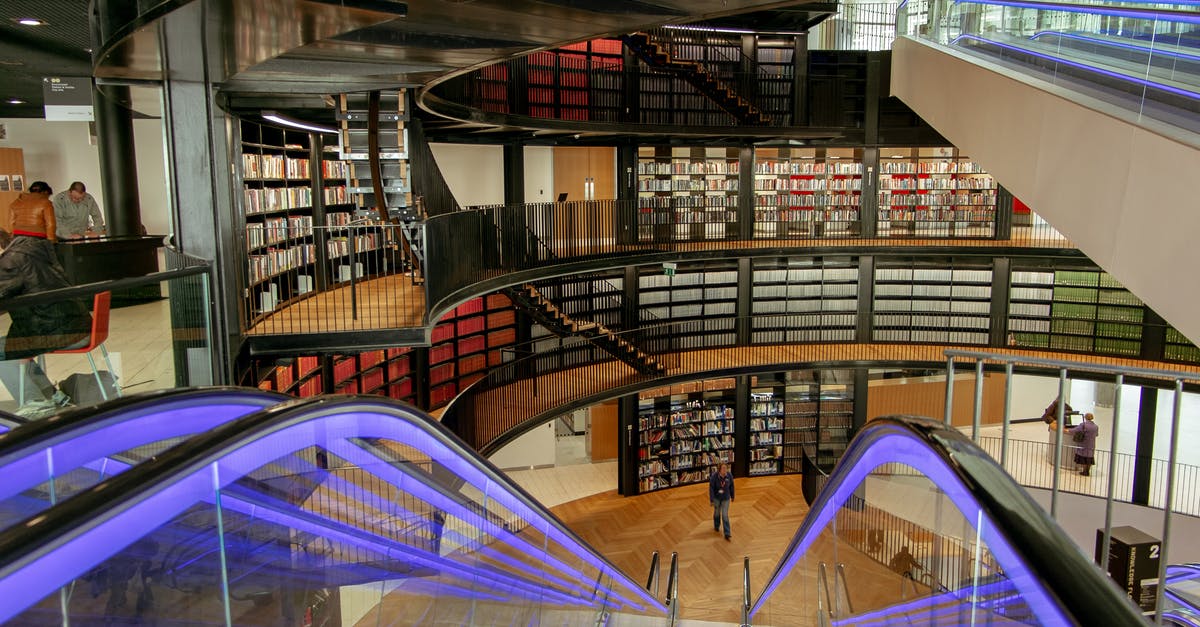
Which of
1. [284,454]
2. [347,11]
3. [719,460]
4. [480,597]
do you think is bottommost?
[719,460]

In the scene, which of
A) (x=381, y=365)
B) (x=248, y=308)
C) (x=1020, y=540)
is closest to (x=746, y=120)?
(x=381, y=365)

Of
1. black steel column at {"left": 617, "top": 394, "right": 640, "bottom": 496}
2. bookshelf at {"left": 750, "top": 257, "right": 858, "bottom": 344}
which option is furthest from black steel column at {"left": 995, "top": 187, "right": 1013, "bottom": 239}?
black steel column at {"left": 617, "top": 394, "right": 640, "bottom": 496}

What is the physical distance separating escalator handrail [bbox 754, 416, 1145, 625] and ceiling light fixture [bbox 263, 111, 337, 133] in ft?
25.9

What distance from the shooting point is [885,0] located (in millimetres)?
15172

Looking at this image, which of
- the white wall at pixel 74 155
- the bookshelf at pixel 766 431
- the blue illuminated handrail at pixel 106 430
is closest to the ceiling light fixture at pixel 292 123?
the white wall at pixel 74 155

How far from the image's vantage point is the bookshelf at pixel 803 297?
49.3 feet

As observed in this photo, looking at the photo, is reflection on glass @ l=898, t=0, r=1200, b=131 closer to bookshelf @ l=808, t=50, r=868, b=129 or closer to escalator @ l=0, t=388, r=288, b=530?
escalator @ l=0, t=388, r=288, b=530

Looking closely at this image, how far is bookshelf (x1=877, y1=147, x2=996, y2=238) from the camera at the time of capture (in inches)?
579

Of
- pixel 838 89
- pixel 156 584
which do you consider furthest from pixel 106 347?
pixel 838 89

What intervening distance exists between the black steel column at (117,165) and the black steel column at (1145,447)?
1333cm

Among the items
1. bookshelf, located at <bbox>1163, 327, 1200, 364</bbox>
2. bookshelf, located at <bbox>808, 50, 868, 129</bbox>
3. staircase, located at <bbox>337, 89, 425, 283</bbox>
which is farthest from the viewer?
bookshelf, located at <bbox>808, 50, 868, 129</bbox>

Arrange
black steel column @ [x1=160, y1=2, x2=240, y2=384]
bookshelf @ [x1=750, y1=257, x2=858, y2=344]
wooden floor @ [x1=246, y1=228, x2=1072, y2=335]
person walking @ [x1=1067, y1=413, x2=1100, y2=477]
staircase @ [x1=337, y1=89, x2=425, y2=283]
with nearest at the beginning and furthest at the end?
black steel column @ [x1=160, y1=2, x2=240, y2=384]
wooden floor @ [x1=246, y1=228, x2=1072, y2=335]
staircase @ [x1=337, y1=89, x2=425, y2=283]
person walking @ [x1=1067, y1=413, x2=1100, y2=477]
bookshelf @ [x1=750, y1=257, x2=858, y2=344]

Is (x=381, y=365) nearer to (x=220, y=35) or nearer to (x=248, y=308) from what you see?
(x=248, y=308)

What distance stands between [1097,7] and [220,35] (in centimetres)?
435
